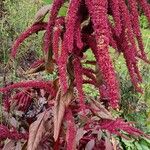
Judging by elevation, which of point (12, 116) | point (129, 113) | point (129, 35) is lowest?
point (129, 113)

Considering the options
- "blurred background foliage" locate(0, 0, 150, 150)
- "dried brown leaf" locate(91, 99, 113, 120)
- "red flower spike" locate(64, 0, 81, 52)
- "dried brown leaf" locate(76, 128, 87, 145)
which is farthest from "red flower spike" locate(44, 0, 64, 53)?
"blurred background foliage" locate(0, 0, 150, 150)

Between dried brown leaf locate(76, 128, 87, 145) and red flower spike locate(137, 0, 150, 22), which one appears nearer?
red flower spike locate(137, 0, 150, 22)

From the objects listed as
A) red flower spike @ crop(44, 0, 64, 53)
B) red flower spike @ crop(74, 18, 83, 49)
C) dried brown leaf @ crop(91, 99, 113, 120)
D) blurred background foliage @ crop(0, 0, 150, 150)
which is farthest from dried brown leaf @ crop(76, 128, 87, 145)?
red flower spike @ crop(74, 18, 83, 49)

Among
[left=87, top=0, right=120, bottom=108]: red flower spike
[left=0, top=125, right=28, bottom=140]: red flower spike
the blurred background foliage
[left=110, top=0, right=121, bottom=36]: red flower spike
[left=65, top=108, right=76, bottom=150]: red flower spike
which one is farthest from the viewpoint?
the blurred background foliage

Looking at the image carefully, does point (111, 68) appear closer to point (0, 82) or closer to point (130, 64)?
point (130, 64)

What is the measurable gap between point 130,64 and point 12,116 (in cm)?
99

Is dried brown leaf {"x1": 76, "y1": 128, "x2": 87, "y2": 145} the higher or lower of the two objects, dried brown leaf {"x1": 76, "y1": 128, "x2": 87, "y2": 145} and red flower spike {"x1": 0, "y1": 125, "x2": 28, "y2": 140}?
the lower

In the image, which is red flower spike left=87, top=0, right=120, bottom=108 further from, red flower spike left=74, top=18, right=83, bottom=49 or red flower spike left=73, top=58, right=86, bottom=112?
red flower spike left=73, top=58, right=86, bottom=112

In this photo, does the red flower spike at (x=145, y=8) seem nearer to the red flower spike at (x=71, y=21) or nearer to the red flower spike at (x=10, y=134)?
the red flower spike at (x=71, y=21)

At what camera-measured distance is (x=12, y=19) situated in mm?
5793

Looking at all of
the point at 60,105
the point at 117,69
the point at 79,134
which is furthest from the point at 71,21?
the point at 117,69

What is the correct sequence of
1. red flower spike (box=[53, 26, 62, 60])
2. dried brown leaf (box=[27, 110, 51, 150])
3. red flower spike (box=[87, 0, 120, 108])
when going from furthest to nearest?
dried brown leaf (box=[27, 110, 51, 150]) < red flower spike (box=[53, 26, 62, 60]) < red flower spike (box=[87, 0, 120, 108])

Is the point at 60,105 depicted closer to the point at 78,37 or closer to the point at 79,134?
the point at 79,134

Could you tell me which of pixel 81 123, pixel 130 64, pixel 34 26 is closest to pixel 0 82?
pixel 81 123
